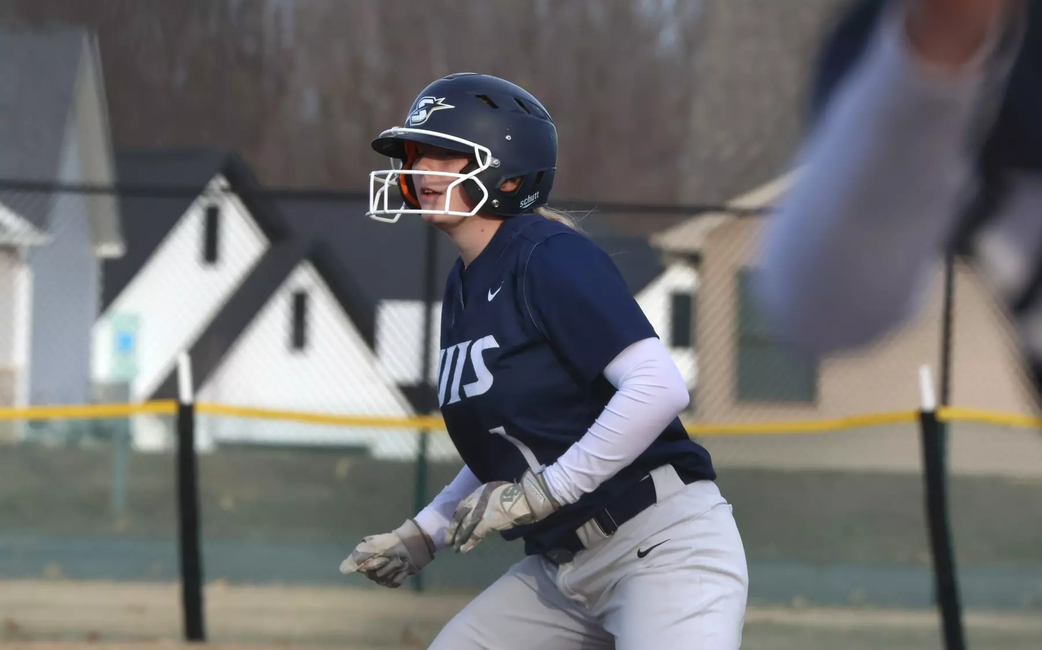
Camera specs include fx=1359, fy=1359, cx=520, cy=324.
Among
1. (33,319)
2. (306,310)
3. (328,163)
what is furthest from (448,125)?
(328,163)

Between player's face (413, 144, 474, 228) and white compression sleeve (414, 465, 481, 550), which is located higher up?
player's face (413, 144, 474, 228)

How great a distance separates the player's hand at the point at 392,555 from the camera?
Result: 309cm

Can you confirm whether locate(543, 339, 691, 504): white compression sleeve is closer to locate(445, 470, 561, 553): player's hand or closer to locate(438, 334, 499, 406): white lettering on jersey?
locate(445, 470, 561, 553): player's hand

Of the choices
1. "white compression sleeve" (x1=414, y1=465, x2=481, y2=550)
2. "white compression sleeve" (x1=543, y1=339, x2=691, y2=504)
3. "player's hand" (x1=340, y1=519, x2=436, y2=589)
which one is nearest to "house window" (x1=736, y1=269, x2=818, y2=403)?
"white compression sleeve" (x1=414, y1=465, x2=481, y2=550)

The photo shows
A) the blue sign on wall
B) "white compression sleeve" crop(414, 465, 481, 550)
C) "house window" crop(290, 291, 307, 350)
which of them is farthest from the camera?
"house window" crop(290, 291, 307, 350)

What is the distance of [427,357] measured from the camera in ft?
26.3

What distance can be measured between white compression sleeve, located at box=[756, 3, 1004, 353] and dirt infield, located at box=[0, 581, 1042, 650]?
435 centimetres

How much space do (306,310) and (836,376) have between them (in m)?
7.74

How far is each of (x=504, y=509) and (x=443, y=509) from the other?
605 mm

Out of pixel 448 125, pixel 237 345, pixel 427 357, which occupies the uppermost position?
pixel 448 125

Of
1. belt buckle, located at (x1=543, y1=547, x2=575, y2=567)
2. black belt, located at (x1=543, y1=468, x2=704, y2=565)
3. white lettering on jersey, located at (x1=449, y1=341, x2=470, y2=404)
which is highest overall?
white lettering on jersey, located at (x1=449, y1=341, x2=470, y2=404)

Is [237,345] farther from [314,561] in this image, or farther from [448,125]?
[448,125]

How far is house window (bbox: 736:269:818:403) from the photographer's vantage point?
11.9 meters

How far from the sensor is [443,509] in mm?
3227
